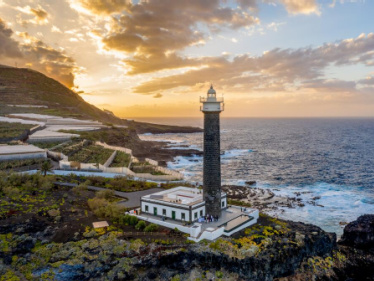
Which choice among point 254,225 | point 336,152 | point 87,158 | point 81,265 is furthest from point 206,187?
point 336,152

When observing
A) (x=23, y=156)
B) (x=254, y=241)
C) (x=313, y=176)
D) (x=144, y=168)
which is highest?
(x=23, y=156)

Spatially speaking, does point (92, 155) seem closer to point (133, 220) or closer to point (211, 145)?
point (133, 220)

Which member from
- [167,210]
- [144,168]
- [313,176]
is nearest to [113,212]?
[167,210]

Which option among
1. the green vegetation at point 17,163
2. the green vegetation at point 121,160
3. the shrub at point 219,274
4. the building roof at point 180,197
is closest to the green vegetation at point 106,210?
the building roof at point 180,197

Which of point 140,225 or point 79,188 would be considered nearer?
point 140,225

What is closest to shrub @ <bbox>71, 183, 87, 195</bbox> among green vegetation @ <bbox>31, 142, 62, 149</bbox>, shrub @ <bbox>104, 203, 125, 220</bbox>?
shrub @ <bbox>104, 203, 125, 220</bbox>

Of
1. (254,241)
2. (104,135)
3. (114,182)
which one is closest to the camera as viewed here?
(254,241)
